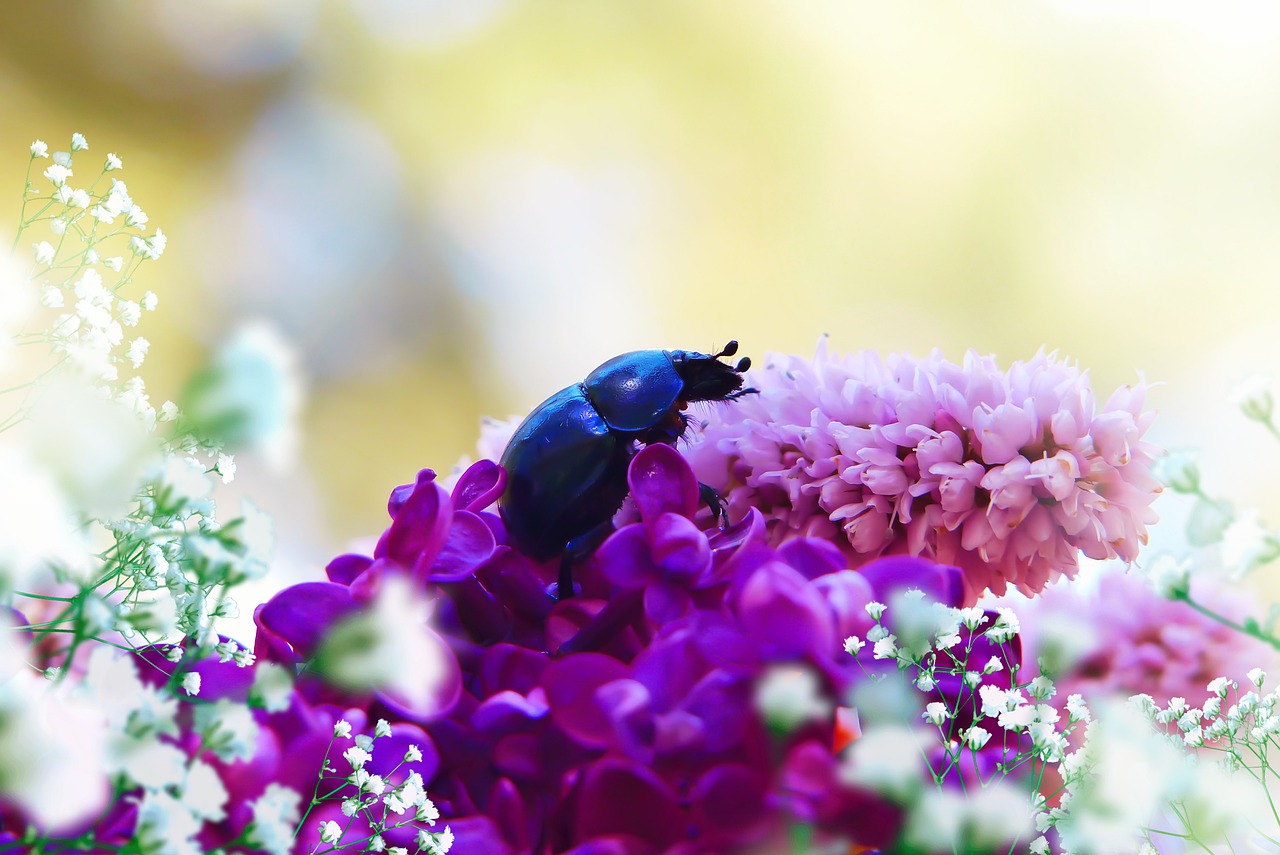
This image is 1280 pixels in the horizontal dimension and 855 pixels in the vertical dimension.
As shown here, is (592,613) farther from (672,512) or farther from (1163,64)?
(1163,64)

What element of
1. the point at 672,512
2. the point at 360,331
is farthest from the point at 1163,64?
the point at 672,512

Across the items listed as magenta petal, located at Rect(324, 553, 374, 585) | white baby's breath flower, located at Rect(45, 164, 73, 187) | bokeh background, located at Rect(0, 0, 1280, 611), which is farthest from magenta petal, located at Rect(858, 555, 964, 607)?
bokeh background, located at Rect(0, 0, 1280, 611)

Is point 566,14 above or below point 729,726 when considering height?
above

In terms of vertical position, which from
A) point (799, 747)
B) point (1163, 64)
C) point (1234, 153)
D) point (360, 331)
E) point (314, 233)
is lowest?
point (799, 747)

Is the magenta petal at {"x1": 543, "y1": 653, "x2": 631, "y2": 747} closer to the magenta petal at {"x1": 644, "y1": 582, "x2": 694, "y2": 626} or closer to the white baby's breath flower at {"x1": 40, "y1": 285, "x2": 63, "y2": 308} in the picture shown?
the magenta petal at {"x1": 644, "y1": 582, "x2": 694, "y2": 626}

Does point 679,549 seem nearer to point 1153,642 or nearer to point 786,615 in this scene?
point 786,615

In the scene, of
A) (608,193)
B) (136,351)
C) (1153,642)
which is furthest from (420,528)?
(608,193)
